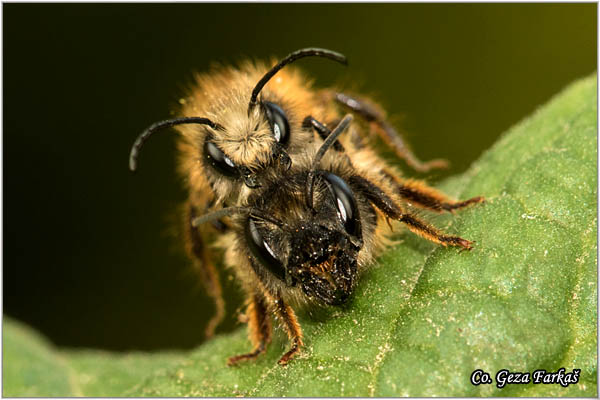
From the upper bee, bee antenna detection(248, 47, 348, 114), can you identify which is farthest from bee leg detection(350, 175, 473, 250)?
bee antenna detection(248, 47, 348, 114)

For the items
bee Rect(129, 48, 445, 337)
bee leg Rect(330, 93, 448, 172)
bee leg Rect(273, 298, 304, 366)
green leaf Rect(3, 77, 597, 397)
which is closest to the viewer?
green leaf Rect(3, 77, 597, 397)

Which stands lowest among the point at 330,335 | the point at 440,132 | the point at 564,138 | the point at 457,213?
the point at 440,132

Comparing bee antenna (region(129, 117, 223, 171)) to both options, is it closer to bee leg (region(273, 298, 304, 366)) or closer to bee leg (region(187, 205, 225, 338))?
bee leg (region(273, 298, 304, 366))

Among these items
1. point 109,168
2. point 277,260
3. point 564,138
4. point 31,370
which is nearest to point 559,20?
point 564,138

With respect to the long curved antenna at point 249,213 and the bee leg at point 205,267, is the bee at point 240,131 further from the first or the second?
the long curved antenna at point 249,213

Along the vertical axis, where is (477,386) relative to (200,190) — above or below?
below

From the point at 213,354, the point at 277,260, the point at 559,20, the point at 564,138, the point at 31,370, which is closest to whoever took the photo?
the point at 277,260

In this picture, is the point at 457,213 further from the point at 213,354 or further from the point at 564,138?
the point at 213,354
